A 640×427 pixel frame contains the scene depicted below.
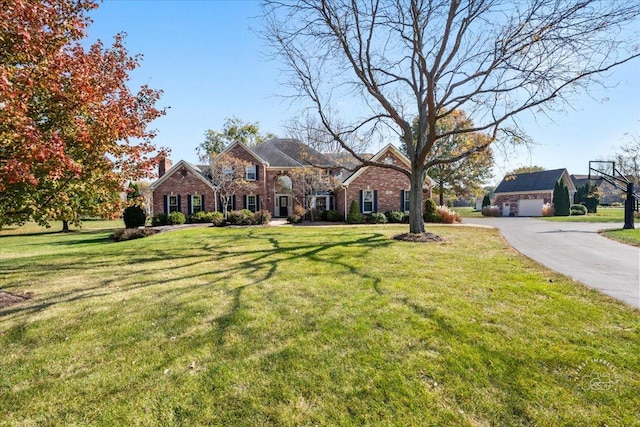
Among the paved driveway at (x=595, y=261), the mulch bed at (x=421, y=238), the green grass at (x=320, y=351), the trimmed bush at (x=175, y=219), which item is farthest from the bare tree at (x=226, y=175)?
the paved driveway at (x=595, y=261)

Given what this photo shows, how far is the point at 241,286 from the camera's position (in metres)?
6.34

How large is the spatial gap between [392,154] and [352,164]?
3.44 m

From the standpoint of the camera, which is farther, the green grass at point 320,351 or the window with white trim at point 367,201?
the window with white trim at point 367,201

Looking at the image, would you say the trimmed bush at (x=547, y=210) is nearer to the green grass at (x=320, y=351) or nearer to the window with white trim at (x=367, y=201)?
the window with white trim at (x=367, y=201)

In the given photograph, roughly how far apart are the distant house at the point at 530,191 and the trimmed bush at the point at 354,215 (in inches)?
854

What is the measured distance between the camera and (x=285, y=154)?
30.3 metres

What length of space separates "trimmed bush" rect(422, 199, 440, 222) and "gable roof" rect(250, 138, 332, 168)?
8.70 meters

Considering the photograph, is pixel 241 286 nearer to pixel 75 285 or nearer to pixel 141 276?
pixel 141 276

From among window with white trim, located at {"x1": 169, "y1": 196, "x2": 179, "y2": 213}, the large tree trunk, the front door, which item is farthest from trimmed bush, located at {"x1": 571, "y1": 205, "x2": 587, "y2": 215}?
window with white trim, located at {"x1": 169, "y1": 196, "x2": 179, "y2": 213}

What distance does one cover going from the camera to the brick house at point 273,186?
82.3ft

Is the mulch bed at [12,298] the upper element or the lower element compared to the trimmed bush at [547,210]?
lower

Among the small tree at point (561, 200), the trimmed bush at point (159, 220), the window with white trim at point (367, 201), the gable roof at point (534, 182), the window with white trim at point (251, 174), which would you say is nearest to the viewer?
the trimmed bush at point (159, 220)

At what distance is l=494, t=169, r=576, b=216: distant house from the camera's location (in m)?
37.2

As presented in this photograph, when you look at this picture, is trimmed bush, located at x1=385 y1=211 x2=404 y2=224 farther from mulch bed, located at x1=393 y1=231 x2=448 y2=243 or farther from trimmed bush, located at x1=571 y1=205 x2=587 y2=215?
trimmed bush, located at x1=571 y1=205 x2=587 y2=215
